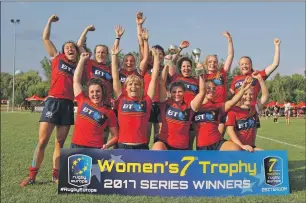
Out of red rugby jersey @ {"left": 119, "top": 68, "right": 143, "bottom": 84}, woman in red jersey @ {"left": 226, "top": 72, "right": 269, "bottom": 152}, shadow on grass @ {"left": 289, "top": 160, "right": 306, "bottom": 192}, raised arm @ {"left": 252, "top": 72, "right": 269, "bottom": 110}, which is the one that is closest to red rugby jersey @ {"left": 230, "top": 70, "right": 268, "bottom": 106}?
raised arm @ {"left": 252, "top": 72, "right": 269, "bottom": 110}

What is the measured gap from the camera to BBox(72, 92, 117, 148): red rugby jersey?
5.58 meters

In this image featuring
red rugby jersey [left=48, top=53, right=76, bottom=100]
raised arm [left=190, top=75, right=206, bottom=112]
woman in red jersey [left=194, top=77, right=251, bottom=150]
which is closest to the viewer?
raised arm [left=190, top=75, right=206, bottom=112]

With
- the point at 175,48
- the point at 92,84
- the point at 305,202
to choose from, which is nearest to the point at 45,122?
the point at 92,84

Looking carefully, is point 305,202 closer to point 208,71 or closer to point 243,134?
point 243,134

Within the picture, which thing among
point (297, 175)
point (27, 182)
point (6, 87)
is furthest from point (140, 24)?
point (6, 87)

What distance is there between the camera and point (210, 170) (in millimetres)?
5434

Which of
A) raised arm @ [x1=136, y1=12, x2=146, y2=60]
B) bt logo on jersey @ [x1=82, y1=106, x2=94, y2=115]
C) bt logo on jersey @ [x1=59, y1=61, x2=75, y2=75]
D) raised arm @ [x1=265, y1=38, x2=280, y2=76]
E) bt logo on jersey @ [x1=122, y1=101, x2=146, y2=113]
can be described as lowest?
bt logo on jersey @ [x1=82, y1=106, x2=94, y2=115]

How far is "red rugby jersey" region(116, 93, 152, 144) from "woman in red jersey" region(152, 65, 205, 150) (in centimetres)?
34

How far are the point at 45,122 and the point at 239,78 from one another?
3694 mm

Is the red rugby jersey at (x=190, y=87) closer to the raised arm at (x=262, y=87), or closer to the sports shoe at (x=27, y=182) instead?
the raised arm at (x=262, y=87)

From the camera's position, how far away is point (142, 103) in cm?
561

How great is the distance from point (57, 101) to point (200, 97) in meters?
2.45

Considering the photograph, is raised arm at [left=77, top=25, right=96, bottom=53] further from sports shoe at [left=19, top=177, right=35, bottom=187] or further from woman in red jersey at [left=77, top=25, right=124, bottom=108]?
sports shoe at [left=19, top=177, right=35, bottom=187]

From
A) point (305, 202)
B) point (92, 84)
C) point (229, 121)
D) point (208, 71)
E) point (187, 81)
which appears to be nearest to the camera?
point (305, 202)
